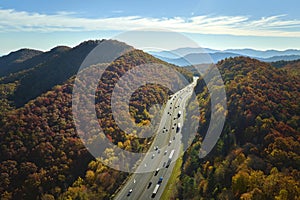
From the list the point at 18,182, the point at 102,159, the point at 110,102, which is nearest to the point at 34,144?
the point at 18,182

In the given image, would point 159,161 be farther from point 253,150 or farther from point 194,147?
point 253,150

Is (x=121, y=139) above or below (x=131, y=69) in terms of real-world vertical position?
below

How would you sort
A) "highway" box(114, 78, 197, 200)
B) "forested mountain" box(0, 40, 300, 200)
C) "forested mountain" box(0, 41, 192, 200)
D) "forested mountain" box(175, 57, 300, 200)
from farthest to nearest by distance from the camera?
"forested mountain" box(0, 41, 192, 200), "highway" box(114, 78, 197, 200), "forested mountain" box(0, 40, 300, 200), "forested mountain" box(175, 57, 300, 200)

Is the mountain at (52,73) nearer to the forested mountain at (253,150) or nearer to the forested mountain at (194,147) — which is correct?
the forested mountain at (194,147)

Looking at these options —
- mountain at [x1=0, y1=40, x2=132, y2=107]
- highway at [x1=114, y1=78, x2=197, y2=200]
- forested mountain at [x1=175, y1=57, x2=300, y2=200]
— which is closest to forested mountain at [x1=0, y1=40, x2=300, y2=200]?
forested mountain at [x1=175, y1=57, x2=300, y2=200]

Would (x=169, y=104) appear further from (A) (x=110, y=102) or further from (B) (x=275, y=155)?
(B) (x=275, y=155)

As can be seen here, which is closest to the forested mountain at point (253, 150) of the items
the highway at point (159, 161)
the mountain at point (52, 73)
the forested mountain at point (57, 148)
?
the highway at point (159, 161)

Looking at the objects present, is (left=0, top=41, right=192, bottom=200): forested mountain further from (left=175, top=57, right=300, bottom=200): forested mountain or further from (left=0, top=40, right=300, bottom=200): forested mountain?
(left=175, top=57, right=300, bottom=200): forested mountain
